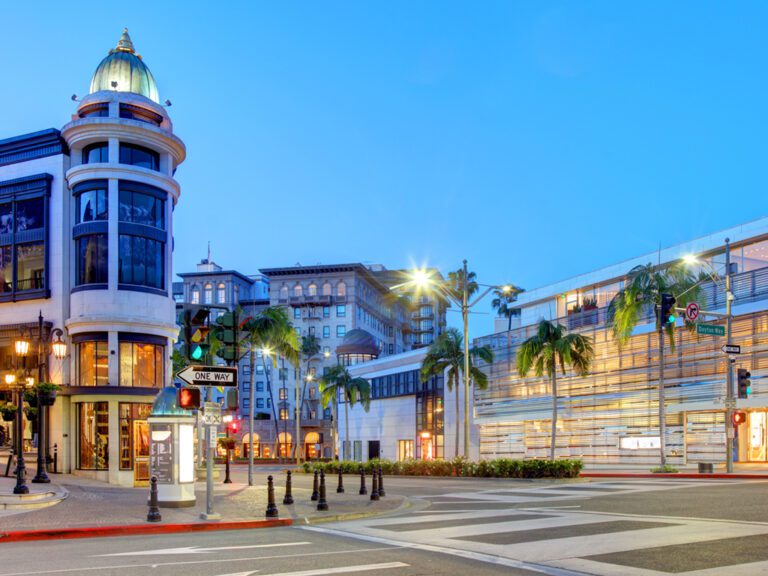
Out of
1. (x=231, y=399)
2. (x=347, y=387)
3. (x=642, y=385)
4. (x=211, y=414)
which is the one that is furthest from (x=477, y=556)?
(x=347, y=387)

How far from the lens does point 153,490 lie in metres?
17.0

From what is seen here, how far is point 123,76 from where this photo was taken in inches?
1473

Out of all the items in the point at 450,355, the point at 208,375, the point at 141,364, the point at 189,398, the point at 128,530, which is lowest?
the point at 128,530

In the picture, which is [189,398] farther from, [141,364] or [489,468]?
[489,468]

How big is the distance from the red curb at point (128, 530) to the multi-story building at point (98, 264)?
18.0 metres

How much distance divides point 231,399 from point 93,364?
1976 cm

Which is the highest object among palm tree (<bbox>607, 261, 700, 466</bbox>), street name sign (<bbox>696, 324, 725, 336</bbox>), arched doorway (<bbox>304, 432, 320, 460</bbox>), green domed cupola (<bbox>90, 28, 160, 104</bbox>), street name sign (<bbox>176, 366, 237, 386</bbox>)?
green domed cupola (<bbox>90, 28, 160, 104</bbox>)

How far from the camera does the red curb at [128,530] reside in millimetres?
14930

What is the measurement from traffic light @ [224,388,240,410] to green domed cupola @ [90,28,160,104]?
24.1m

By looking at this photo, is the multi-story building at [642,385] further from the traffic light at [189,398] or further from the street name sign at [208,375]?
the traffic light at [189,398]

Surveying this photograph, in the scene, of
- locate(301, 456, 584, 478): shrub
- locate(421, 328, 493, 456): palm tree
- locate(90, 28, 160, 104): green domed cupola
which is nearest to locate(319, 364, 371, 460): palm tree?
locate(421, 328, 493, 456): palm tree

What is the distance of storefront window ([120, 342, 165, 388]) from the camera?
35.2m

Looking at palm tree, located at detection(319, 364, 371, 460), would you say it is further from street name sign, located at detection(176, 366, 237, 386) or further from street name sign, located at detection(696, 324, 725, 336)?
street name sign, located at detection(176, 366, 237, 386)

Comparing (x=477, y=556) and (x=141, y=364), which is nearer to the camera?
(x=477, y=556)
